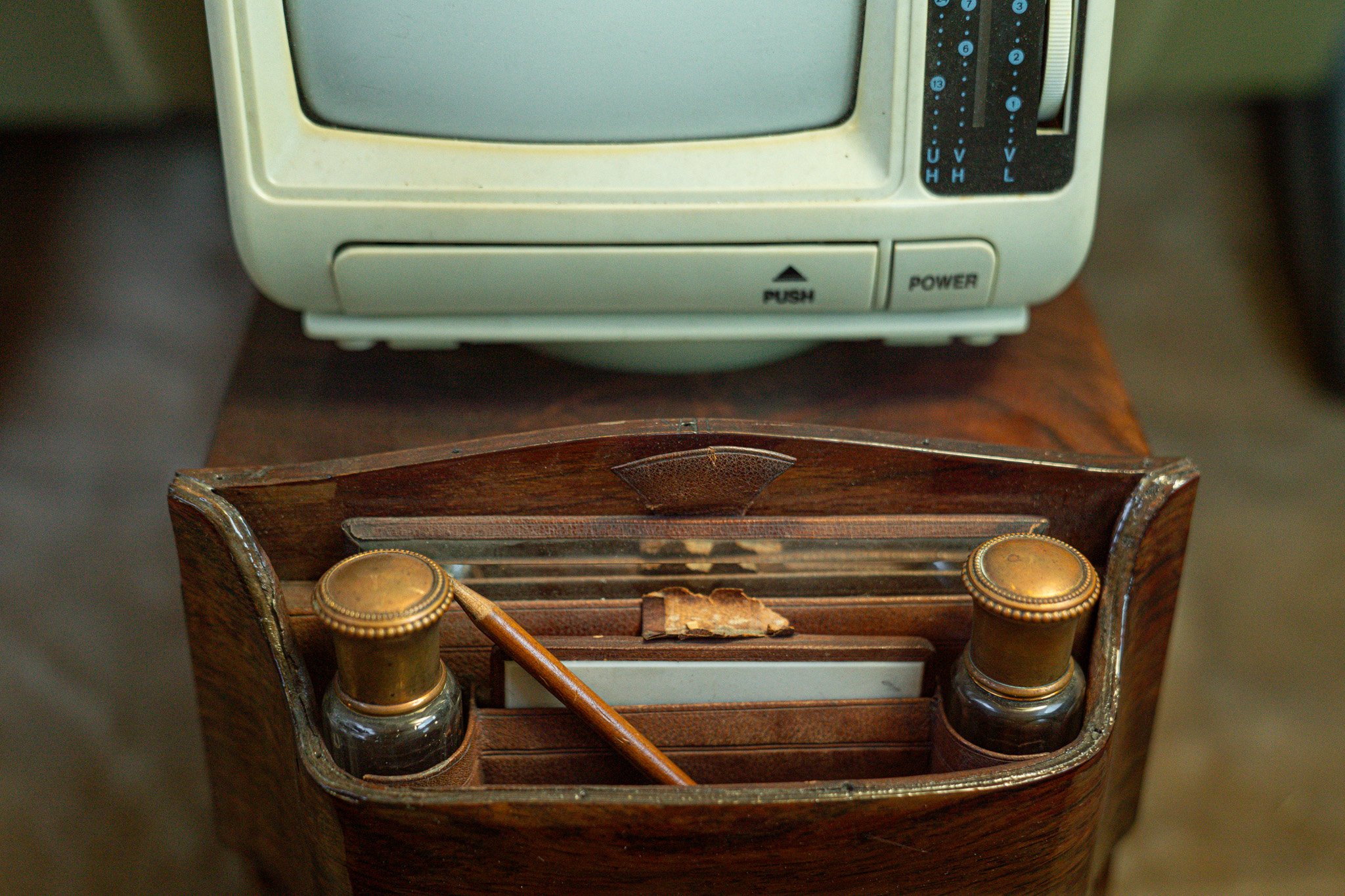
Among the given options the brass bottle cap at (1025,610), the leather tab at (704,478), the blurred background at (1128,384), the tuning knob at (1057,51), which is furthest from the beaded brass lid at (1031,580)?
the blurred background at (1128,384)

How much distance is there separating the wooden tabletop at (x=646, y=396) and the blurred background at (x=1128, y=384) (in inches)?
12.0

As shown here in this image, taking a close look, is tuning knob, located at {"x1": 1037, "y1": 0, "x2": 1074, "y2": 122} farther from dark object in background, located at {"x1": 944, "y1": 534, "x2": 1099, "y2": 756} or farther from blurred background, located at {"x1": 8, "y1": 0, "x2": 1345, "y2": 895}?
blurred background, located at {"x1": 8, "y1": 0, "x2": 1345, "y2": 895}

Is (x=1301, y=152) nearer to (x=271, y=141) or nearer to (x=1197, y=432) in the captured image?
(x=1197, y=432)

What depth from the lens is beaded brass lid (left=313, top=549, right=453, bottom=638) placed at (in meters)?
0.43

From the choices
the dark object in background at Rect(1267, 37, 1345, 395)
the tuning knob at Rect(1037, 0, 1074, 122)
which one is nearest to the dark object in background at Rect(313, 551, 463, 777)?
the tuning knob at Rect(1037, 0, 1074, 122)

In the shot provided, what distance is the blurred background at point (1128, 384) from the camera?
0.84 m

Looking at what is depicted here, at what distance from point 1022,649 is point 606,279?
0.28 meters

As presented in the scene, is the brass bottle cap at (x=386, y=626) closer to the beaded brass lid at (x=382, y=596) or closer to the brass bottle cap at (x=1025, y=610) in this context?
the beaded brass lid at (x=382, y=596)

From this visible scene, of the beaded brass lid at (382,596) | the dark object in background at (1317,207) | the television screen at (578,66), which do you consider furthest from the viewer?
the dark object in background at (1317,207)

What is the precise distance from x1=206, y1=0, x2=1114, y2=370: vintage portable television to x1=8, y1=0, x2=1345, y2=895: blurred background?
409mm

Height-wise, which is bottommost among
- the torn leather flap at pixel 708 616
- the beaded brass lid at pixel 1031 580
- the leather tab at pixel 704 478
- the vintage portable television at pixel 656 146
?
the torn leather flap at pixel 708 616

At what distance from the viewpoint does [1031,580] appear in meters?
0.45

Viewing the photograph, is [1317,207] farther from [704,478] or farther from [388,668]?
[388,668]

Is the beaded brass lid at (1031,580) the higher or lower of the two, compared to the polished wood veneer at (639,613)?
higher
